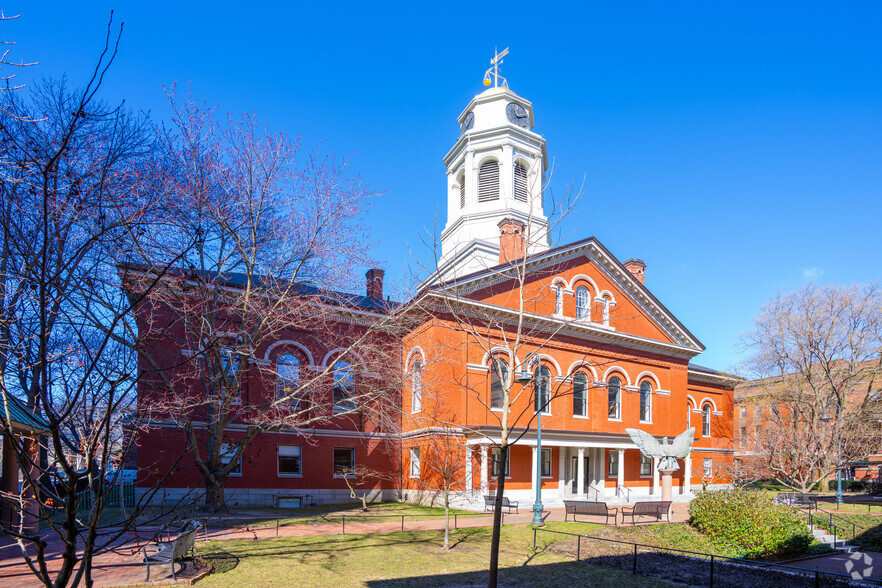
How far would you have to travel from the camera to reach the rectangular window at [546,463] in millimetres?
→ 28125

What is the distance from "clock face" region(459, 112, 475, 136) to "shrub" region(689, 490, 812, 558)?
28.1 m

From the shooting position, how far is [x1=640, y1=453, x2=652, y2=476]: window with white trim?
32.2 metres

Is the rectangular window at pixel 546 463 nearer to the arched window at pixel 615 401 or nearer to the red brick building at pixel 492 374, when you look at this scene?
the red brick building at pixel 492 374

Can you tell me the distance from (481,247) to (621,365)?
10554mm

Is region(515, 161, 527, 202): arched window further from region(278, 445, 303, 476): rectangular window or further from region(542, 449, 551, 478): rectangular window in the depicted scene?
region(278, 445, 303, 476): rectangular window

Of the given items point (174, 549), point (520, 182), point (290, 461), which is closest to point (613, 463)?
point (290, 461)

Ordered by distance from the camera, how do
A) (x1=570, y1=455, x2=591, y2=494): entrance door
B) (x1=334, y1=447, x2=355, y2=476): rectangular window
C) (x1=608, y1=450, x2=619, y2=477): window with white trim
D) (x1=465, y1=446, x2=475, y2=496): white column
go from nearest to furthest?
1. (x1=465, y1=446, x2=475, y2=496): white column
2. (x1=334, y1=447, x2=355, y2=476): rectangular window
3. (x1=570, y1=455, x2=591, y2=494): entrance door
4. (x1=608, y1=450, x2=619, y2=477): window with white trim

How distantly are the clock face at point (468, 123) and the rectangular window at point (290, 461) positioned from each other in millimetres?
23066

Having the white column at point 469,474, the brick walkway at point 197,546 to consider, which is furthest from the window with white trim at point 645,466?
the white column at point 469,474

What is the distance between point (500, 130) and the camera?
3666 centimetres

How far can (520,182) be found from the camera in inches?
1495

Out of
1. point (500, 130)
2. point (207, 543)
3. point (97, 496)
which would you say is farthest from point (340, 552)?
point (500, 130)

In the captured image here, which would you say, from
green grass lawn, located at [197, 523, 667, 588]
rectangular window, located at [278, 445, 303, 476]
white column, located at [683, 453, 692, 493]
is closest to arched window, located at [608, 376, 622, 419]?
white column, located at [683, 453, 692, 493]

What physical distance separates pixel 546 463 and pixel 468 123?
22.6 metres
